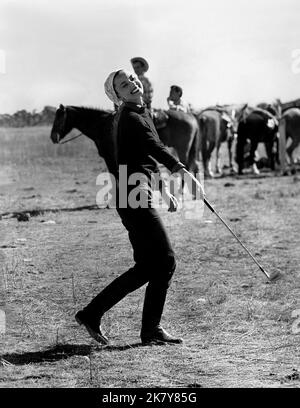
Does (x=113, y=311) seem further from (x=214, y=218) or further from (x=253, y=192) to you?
(x=253, y=192)

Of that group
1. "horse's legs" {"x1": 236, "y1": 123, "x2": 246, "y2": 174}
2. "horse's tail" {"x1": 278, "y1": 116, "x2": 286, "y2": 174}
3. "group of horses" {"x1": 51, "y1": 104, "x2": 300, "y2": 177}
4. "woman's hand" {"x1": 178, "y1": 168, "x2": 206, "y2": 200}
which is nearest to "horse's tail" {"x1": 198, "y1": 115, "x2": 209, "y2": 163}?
"group of horses" {"x1": 51, "y1": 104, "x2": 300, "y2": 177}

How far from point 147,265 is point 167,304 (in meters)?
1.61

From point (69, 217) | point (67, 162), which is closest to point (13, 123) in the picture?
point (67, 162)

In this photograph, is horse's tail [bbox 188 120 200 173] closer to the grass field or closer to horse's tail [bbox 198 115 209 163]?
the grass field

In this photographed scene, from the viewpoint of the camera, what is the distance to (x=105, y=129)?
14.5 metres

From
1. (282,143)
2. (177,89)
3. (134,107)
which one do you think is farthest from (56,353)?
(282,143)

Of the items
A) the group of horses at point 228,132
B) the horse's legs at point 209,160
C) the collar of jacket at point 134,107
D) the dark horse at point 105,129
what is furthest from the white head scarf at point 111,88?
the horse's legs at point 209,160

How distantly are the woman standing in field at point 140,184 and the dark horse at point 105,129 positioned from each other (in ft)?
17.6

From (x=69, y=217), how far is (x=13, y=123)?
1792cm

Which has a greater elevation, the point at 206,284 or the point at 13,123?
the point at 13,123

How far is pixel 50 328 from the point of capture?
24.9 feet

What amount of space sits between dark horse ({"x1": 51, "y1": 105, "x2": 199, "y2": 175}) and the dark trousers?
536cm
